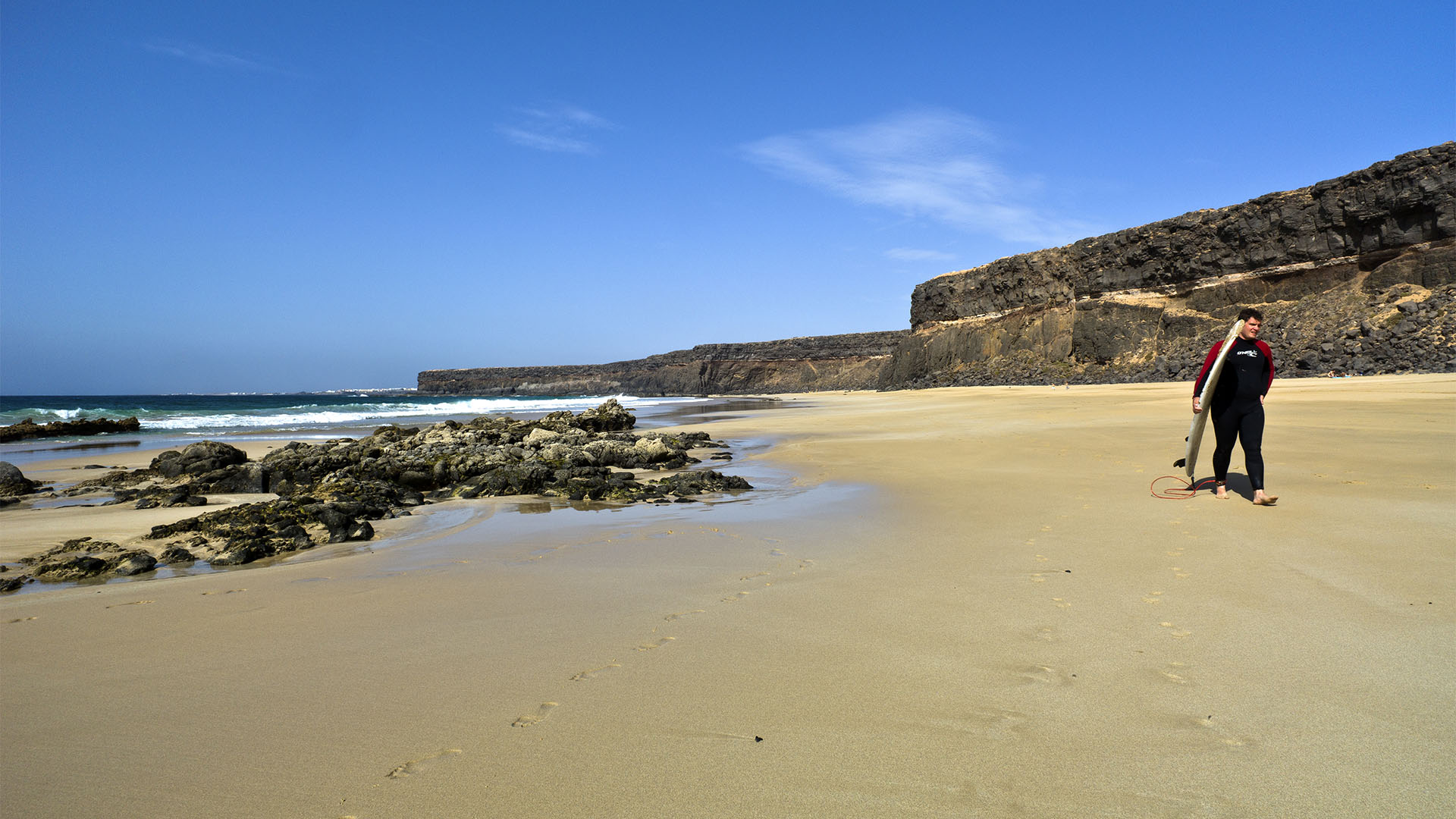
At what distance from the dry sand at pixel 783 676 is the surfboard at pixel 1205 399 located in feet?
3.06

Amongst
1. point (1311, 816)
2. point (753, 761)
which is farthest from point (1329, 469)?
point (753, 761)

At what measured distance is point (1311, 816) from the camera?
1.69 m

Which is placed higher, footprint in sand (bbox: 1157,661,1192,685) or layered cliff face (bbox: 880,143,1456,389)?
layered cliff face (bbox: 880,143,1456,389)

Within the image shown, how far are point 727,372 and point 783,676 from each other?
107m

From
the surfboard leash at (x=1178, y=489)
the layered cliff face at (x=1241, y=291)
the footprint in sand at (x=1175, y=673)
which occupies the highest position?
the layered cliff face at (x=1241, y=291)

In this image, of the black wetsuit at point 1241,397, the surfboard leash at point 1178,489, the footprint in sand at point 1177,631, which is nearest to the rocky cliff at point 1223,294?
the surfboard leash at point 1178,489

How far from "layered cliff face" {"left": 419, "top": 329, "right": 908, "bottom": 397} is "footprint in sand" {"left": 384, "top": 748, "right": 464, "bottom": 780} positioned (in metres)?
85.5

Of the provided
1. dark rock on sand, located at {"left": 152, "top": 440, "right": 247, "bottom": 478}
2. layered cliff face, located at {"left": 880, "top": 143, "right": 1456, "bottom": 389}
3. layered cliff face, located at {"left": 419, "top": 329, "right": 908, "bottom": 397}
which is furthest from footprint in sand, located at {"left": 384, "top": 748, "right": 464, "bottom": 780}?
layered cliff face, located at {"left": 419, "top": 329, "right": 908, "bottom": 397}

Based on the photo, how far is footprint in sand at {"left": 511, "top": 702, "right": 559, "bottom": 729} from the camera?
226 centimetres

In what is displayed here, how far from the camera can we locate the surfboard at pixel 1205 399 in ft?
20.6

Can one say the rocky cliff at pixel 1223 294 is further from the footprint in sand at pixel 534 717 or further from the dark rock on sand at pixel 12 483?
the dark rock on sand at pixel 12 483

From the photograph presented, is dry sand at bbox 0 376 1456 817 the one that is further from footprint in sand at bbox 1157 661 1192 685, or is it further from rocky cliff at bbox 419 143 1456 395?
rocky cliff at bbox 419 143 1456 395

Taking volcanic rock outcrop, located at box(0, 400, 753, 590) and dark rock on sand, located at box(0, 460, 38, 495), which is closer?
volcanic rock outcrop, located at box(0, 400, 753, 590)

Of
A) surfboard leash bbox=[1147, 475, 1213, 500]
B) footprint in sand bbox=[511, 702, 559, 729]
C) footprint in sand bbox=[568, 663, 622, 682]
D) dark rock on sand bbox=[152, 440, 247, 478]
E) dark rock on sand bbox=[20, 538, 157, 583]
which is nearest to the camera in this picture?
footprint in sand bbox=[511, 702, 559, 729]
